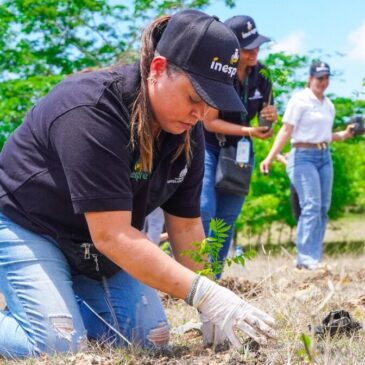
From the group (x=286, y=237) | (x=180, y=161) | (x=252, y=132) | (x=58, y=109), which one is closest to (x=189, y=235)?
(x=180, y=161)

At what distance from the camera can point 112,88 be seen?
9.30 feet

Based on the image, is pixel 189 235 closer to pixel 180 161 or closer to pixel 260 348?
pixel 180 161

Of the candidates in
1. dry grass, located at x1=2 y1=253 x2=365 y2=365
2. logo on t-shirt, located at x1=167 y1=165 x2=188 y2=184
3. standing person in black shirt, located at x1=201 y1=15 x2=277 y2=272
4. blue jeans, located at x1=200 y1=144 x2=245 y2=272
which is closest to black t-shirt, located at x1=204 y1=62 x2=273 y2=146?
standing person in black shirt, located at x1=201 y1=15 x2=277 y2=272

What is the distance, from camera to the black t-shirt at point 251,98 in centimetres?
518

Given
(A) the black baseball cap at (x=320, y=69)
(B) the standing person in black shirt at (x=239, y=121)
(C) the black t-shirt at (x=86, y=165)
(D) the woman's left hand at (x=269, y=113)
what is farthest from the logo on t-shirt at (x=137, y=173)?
(A) the black baseball cap at (x=320, y=69)

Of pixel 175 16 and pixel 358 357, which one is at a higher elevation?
pixel 175 16

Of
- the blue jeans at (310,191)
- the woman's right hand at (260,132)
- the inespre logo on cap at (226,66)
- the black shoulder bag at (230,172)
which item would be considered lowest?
the blue jeans at (310,191)

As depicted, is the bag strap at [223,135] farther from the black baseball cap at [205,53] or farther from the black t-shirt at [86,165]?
the black baseball cap at [205,53]

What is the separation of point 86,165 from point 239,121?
8.95 ft

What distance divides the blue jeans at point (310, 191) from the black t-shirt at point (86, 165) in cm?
320

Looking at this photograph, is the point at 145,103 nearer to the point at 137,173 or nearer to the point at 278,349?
the point at 137,173

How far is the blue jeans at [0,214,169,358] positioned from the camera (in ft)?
10.0

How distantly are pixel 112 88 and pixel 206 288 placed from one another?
823mm

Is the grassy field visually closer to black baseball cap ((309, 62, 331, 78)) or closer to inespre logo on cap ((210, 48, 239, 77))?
inespre logo on cap ((210, 48, 239, 77))
